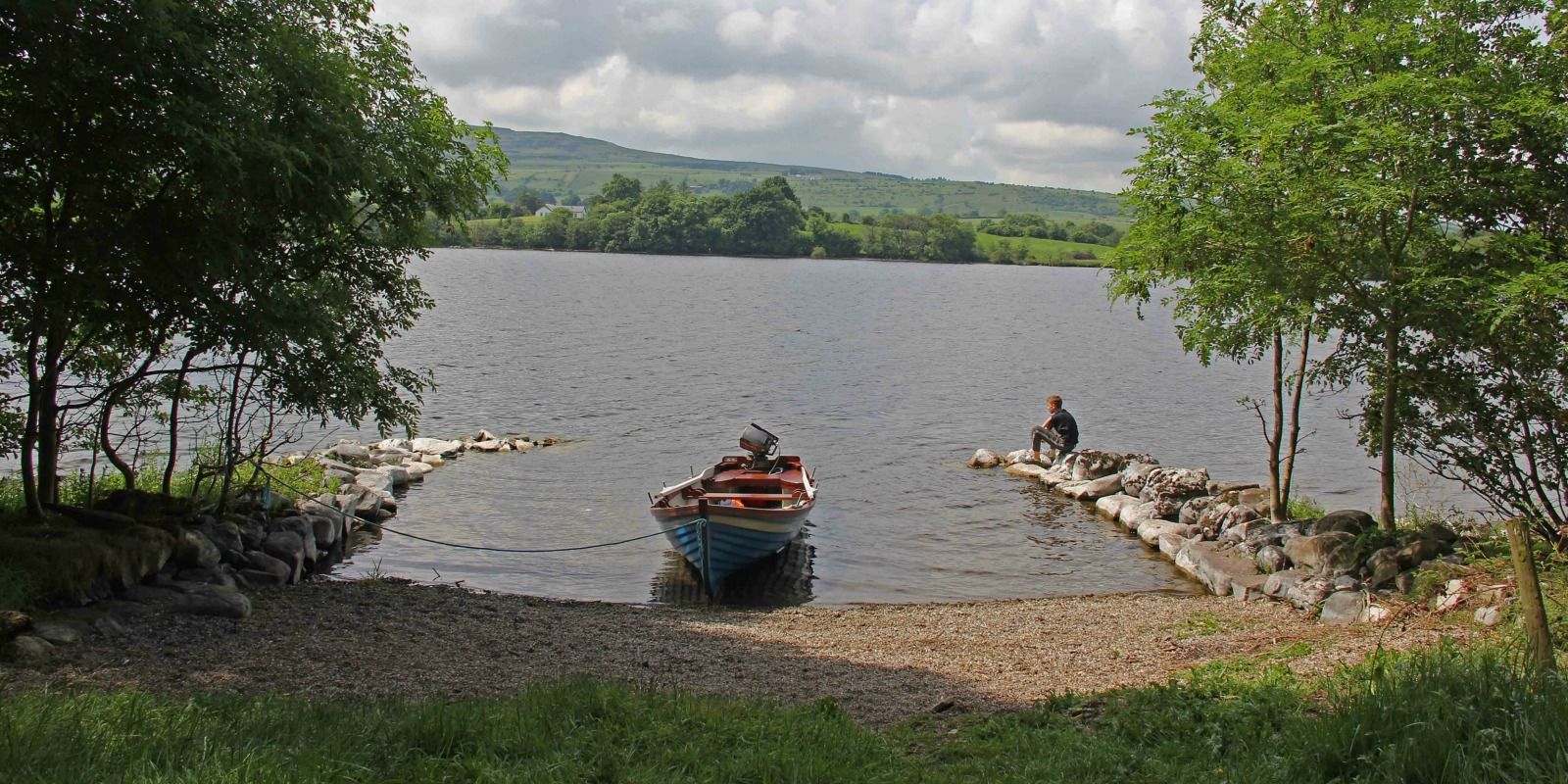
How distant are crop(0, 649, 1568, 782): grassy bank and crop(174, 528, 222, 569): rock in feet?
20.3

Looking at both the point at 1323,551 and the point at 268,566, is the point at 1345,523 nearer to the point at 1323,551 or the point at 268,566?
the point at 1323,551

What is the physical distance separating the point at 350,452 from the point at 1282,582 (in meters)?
18.8

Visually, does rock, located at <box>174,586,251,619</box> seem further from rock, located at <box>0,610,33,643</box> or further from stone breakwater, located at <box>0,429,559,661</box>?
rock, located at <box>0,610,33,643</box>

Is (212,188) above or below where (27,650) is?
above

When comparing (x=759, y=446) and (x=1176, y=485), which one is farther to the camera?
(x=1176, y=485)

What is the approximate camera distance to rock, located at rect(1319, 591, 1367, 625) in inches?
455

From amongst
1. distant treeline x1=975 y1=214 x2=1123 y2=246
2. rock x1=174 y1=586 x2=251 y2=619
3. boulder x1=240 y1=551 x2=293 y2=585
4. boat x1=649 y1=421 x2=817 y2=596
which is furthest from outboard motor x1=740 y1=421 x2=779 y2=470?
distant treeline x1=975 y1=214 x2=1123 y2=246

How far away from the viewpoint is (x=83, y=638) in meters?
9.66

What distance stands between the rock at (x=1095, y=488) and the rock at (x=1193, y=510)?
9.69ft

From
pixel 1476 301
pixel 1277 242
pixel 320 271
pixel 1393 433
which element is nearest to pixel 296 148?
pixel 320 271

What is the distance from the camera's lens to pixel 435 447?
2561cm

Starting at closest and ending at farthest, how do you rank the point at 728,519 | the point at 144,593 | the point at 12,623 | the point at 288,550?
the point at 12,623
the point at 144,593
the point at 288,550
the point at 728,519

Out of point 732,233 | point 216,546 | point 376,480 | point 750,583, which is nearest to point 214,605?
point 216,546

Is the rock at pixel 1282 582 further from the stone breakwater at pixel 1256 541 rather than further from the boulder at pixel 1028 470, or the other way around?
the boulder at pixel 1028 470
